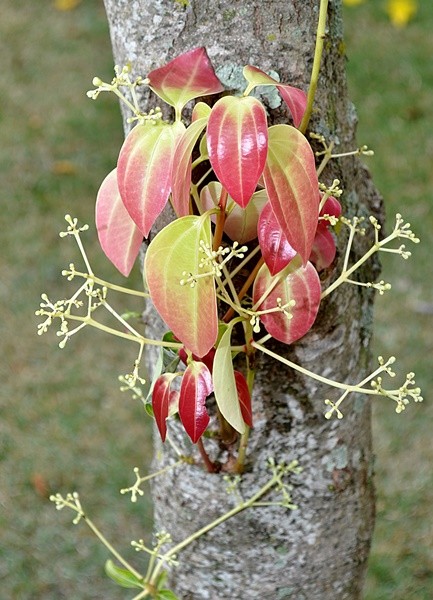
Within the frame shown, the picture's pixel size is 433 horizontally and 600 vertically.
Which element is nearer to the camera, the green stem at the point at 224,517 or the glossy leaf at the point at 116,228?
the glossy leaf at the point at 116,228

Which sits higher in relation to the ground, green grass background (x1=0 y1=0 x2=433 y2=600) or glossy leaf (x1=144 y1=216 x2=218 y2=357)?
green grass background (x1=0 y1=0 x2=433 y2=600)

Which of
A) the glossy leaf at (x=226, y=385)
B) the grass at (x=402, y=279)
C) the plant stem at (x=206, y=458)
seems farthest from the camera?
the grass at (x=402, y=279)

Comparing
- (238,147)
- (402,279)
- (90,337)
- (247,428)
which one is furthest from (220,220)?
(402,279)

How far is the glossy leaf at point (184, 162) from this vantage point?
2.42 ft

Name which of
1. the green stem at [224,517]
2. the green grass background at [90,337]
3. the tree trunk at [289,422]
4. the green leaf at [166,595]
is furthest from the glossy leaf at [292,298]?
the green grass background at [90,337]

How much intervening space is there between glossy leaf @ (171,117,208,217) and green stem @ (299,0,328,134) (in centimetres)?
10

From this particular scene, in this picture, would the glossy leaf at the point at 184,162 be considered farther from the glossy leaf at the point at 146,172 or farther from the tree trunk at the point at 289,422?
the tree trunk at the point at 289,422

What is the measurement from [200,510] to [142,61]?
0.57 m

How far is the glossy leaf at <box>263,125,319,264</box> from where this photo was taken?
0.73m

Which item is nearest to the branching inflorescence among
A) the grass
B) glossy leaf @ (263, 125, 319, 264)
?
glossy leaf @ (263, 125, 319, 264)

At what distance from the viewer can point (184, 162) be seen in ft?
2.44

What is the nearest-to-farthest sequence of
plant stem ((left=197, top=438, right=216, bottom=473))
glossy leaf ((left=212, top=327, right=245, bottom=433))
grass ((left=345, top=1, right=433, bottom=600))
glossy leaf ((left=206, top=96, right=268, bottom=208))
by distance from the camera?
glossy leaf ((left=206, top=96, right=268, bottom=208))
glossy leaf ((left=212, top=327, right=245, bottom=433))
plant stem ((left=197, top=438, right=216, bottom=473))
grass ((left=345, top=1, right=433, bottom=600))

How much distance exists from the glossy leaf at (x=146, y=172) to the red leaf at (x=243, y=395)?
8.4 inches

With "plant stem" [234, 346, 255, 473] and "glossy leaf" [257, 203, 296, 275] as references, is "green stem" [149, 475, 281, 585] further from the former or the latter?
"glossy leaf" [257, 203, 296, 275]
